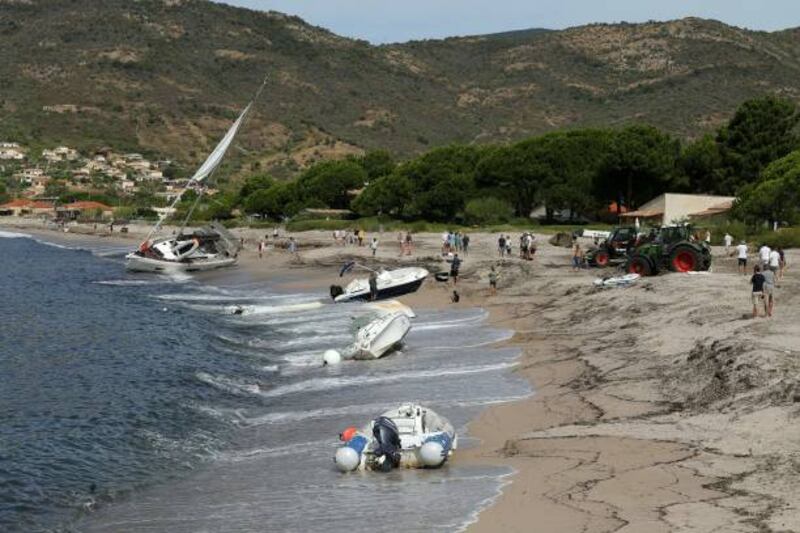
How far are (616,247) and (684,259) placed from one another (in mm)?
7103

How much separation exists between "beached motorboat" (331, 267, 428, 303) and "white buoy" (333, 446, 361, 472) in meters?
24.7

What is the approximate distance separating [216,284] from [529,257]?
1702 centimetres

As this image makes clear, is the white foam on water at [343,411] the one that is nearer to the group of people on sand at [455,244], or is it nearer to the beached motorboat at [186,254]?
the group of people on sand at [455,244]

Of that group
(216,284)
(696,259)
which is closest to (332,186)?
(216,284)

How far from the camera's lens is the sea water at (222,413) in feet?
45.3

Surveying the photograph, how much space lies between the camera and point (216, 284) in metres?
55.0

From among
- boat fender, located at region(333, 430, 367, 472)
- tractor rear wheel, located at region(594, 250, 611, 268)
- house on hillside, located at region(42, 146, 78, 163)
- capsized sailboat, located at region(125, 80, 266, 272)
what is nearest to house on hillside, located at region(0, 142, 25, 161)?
house on hillside, located at region(42, 146, 78, 163)

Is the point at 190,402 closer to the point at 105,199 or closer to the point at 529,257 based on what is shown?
the point at 529,257

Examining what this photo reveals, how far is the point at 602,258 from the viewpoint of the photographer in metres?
42.8

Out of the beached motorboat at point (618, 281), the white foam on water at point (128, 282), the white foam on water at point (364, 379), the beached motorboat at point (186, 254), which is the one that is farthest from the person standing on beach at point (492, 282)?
the beached motorboat at point (186, 254)

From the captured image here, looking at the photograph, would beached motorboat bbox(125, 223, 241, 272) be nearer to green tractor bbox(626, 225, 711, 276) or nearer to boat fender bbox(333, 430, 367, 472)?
green tractor bbox(626, 225, 711, 276)

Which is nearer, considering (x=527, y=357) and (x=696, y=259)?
(x=527, y=357)

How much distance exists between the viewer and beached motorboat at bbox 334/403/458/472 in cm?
1516

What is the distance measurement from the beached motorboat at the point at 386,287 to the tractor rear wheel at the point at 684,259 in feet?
33.5
